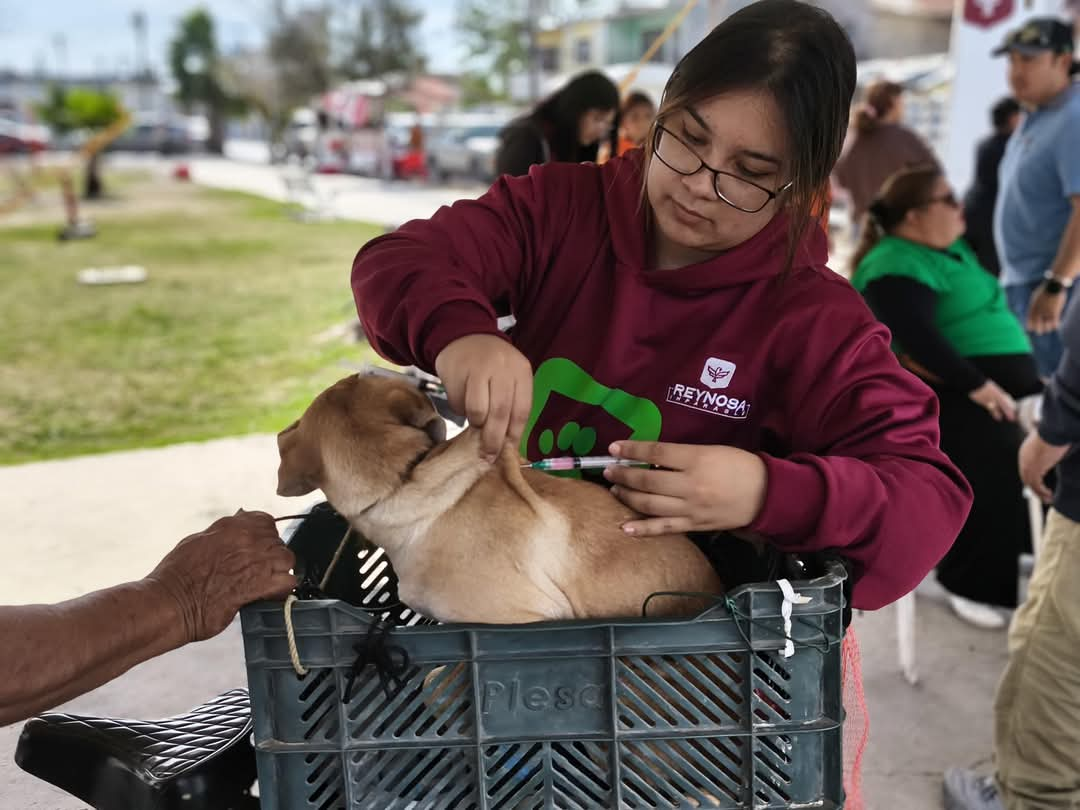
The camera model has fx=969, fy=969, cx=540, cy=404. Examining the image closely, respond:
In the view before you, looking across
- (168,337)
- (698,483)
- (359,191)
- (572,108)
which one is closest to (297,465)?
(698,483)

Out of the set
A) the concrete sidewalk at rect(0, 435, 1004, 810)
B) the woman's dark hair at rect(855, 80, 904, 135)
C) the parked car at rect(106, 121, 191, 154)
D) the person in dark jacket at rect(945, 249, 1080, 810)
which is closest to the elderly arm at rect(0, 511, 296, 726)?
the concrete sidewalk at rect(0, 435, 1004, 810)

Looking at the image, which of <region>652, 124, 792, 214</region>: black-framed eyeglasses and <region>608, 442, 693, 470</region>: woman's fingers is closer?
<region>608, 442, 693, 470</region>: woman's fingers

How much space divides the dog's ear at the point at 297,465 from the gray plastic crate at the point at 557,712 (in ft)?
0.79

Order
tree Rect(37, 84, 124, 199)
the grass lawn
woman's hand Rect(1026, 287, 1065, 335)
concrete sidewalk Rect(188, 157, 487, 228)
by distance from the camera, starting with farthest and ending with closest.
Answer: tree Rect(37, 84, 124, 199), concrete sidewalk Rect(188, 157, 487, 228), the grass lawn, woman's hand Rect(1026, 287, 1065, 335)

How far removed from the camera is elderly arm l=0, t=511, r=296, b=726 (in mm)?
1164

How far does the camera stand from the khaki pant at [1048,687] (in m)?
2.29

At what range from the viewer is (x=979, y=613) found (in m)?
3.74

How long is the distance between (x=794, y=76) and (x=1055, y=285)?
3.45m

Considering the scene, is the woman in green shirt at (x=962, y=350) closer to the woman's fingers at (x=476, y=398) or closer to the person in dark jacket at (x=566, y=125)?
the person in dark jacket at (x=566, y=125)

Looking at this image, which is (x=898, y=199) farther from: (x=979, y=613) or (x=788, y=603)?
(x=788, y=603)

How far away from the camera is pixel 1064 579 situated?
90.4 inches

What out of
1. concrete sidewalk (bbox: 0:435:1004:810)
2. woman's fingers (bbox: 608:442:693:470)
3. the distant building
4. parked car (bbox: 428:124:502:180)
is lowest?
concrete sidewalk (bbox: 0:435:1004:810)

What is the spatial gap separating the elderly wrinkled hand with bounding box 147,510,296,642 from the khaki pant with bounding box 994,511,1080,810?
1893mm

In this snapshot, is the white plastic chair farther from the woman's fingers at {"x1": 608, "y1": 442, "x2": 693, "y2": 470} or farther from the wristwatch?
the woman's fingers at {"x1": 608, "y1": 442, "x2": 693, "y2": 470}
